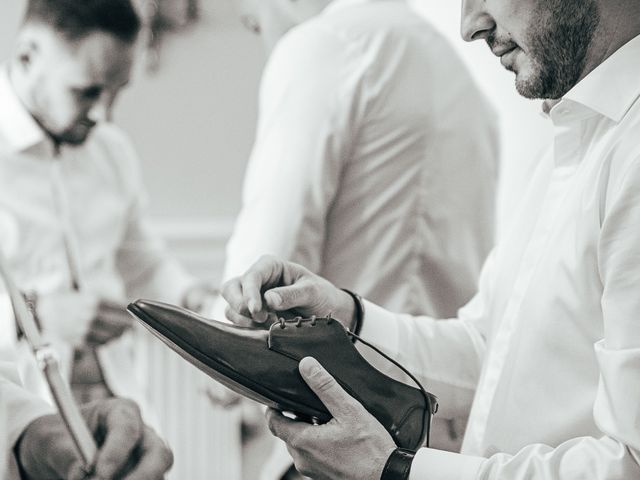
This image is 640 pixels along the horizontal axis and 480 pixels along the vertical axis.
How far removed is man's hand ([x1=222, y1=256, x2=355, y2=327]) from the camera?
891 mm

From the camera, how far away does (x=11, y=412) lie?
960 millimetres

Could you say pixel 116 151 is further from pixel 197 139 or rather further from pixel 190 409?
pixel 190 409

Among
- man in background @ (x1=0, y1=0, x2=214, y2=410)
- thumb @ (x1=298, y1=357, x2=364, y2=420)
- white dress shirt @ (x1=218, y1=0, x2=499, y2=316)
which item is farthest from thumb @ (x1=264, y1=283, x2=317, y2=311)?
man in background @ (x1=0, y1=0, x2=214, y2=410)

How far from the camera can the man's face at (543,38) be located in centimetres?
85

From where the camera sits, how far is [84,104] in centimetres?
144

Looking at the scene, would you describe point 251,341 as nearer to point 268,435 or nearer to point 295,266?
point 295,266

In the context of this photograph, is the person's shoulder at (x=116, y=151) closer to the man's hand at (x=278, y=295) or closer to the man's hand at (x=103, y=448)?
the man's hand at (x=103, y=448)

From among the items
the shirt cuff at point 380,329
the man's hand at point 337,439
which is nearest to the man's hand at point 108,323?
the shirt cuff at point 380,329

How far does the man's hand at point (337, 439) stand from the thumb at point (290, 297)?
95 millimetres

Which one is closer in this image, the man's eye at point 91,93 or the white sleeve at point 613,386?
the white sleeve at point 613,386

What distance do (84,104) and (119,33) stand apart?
0.40 ft

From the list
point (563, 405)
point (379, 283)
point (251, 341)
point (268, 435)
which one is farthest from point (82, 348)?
point (563, 405)

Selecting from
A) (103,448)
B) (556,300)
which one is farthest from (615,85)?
(103,448)

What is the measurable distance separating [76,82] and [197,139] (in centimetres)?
22
